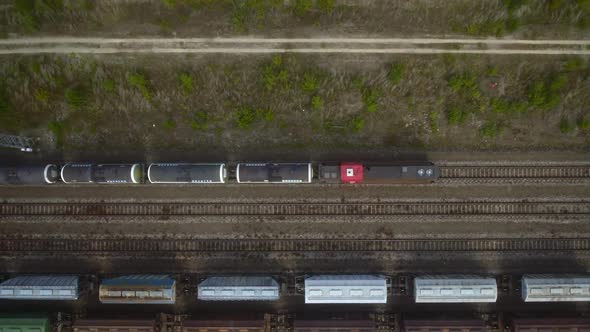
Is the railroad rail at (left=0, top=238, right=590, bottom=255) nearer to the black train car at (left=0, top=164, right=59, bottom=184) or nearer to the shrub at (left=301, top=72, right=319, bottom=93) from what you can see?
the black train car at (left=0, top=164, right=59, bottom=184)

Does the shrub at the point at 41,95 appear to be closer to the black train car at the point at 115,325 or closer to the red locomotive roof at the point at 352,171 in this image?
the black train car at the point at 115,325

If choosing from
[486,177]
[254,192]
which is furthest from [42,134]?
[486,177]

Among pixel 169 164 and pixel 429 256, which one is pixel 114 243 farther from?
pixel 429 256

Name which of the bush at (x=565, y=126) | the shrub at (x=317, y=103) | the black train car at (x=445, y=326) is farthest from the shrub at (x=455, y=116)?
the black train car at (x=445, y=326)

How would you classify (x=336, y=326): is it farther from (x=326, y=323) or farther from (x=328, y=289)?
(x=328, y=289)

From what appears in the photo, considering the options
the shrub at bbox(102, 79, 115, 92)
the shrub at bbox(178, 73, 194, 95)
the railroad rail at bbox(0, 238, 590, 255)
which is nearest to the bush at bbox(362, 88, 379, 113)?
the railroad rail at bbox(0, 238, 590, 255)

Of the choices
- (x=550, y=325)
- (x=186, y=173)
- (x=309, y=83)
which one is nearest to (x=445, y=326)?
(x=550, y=325)


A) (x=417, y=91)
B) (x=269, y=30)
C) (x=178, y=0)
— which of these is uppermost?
(x=178, y=0)
